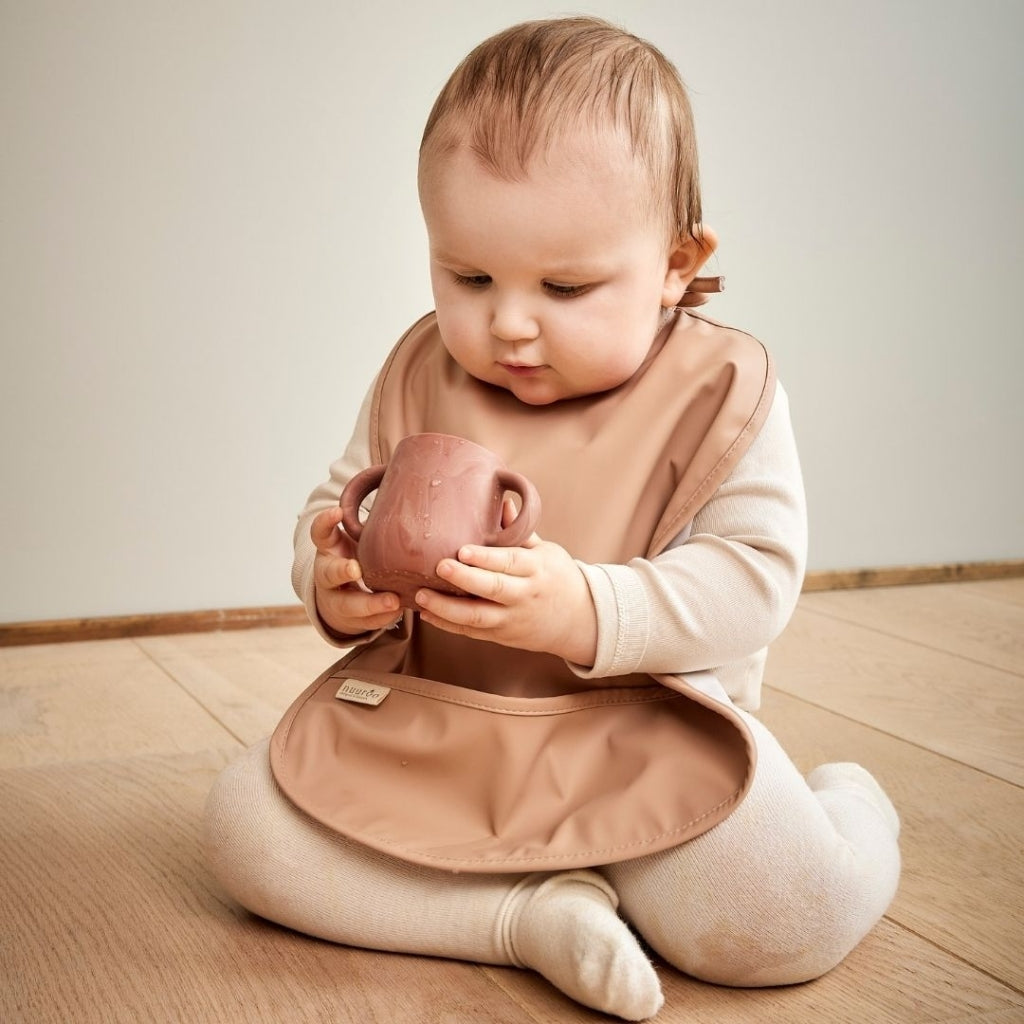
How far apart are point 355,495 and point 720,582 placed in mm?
279

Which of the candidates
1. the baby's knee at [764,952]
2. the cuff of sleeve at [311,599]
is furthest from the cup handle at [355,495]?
the baby's knee at [764,952]

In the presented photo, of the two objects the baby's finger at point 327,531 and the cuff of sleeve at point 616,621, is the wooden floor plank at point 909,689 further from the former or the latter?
the baby's finger at point 327,531

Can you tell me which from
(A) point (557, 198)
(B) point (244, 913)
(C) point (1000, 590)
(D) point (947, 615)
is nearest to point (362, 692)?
(B) point (244, 913)

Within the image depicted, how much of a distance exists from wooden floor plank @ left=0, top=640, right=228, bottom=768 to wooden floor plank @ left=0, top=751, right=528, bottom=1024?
21 centimetres

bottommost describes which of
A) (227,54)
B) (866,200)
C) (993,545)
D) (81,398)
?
(993,545)

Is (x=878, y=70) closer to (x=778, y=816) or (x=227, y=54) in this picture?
(x=227, y=54)

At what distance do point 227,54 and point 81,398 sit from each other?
0.52m

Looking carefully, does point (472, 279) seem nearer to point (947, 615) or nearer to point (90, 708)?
point (90, 708)

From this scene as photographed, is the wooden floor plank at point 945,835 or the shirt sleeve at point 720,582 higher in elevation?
the shirt sleeve at point 720,582

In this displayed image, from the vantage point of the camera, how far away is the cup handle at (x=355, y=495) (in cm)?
89

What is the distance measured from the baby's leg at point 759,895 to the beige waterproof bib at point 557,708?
0.09 ft

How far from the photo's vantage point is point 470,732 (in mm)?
981

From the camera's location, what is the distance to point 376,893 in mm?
944

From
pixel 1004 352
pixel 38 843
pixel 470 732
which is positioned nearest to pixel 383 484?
pixel 470 732
